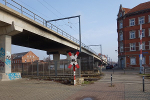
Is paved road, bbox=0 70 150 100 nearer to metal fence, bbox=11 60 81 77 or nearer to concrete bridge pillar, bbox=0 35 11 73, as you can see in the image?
metal fence, bbox=11 60 81 77

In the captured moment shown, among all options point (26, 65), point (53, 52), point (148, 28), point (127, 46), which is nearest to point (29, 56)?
point (53, 52)

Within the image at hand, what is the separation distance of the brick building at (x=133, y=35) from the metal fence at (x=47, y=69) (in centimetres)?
3169

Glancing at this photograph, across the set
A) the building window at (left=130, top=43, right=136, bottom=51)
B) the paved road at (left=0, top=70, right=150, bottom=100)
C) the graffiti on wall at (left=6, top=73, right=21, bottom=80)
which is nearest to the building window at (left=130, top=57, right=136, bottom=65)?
the building window at (left=130, top=43, right=136, bottom=51)

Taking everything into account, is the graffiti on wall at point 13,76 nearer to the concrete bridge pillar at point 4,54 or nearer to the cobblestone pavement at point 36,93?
the concrete bridge pillar at point 4,54

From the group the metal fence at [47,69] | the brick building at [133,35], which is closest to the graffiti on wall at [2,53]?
the metal fence at [47,69]

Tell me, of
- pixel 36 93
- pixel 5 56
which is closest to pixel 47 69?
pixel 5 56

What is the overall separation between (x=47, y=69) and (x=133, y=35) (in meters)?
34.5

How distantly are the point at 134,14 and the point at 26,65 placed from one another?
3603 cm

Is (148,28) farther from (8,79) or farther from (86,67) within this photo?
(8,79)

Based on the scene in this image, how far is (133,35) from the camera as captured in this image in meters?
44.4

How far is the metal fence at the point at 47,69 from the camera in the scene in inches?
635

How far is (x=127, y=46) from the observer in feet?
147

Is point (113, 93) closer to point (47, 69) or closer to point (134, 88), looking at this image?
point (134, 88)

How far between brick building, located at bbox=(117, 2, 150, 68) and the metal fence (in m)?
31.7
